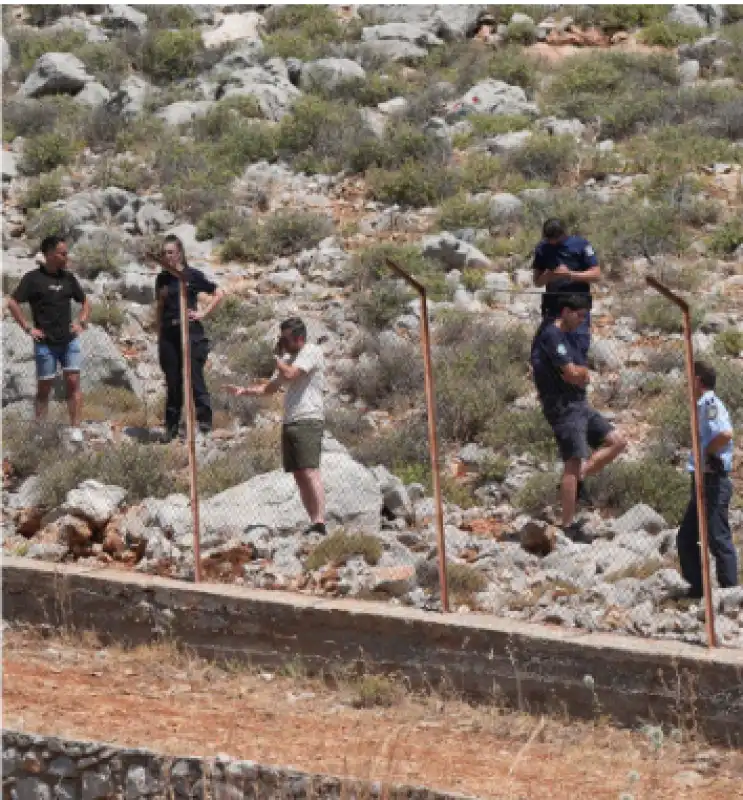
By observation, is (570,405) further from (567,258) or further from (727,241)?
(727,241)

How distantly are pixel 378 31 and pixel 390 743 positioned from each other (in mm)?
21982

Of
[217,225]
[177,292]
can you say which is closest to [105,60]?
[217,225]

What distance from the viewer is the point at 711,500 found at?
11039 millimetres

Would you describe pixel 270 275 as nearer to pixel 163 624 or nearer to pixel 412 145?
pixel 412 145

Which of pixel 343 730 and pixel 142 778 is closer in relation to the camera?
pixel 142 778

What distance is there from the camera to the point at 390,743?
9711mm

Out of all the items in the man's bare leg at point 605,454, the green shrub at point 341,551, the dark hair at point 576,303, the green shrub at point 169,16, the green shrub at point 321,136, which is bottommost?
the green shrub at point 341,551

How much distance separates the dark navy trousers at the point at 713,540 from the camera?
1101cm

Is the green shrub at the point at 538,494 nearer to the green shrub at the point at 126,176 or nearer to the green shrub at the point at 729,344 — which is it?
the green shrub at the point at 729,344

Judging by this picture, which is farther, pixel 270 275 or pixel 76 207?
pixel 76 207

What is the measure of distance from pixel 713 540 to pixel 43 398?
5.71 m

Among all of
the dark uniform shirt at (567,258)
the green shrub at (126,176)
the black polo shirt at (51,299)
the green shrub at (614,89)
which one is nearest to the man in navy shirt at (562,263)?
the dark uniform shirt at (567,258)

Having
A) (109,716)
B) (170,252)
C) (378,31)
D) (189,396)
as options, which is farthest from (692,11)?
(109,716)

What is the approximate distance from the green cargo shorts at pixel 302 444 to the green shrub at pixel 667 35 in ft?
59.1
